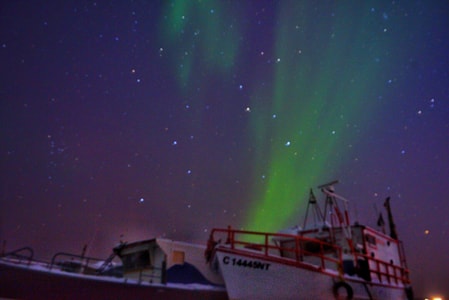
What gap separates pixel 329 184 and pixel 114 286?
529 inches

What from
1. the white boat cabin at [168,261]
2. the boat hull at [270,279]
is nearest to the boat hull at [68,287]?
the boat hull at [270,279]

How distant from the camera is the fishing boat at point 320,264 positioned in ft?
48.2

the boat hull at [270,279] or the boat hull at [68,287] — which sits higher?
the boat hull at [270,279]

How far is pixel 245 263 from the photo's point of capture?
14.8 meters

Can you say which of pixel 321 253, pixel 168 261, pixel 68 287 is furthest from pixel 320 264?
pixel 68 287

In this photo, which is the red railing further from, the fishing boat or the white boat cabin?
the white boat cabin

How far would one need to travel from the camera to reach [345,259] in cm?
1867

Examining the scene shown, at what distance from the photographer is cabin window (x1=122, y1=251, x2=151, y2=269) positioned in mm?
18656

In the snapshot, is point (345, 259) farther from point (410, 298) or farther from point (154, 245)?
point (154, 245)

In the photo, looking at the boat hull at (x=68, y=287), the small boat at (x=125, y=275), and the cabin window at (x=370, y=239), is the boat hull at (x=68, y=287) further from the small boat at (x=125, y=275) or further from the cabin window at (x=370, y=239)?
the cabin window at (x=370, y=239)

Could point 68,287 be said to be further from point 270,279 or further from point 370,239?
point 370,239

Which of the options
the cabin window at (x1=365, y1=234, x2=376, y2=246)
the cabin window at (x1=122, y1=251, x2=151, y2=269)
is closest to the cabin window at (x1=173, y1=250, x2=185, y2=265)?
the cabin window at (x1=122, y1=251, x2=151, y2=269)

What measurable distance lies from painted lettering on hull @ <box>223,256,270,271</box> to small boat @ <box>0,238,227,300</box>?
2.39 meters

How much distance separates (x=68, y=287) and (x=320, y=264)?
37.8ft
